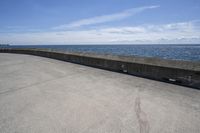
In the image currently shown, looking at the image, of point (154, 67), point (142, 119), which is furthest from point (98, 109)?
point (154, 67)

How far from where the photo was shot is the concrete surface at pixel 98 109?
3043 millimetres

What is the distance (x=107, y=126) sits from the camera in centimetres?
308

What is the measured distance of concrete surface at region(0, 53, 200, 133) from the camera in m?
3.04

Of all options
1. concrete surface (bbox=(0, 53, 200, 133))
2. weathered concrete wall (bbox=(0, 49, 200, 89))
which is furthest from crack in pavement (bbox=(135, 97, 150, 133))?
weathered concrete wall (bbox=(0, 49, 200, 89))

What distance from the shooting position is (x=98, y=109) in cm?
389

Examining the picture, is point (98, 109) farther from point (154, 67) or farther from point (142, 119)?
point (154, 67)

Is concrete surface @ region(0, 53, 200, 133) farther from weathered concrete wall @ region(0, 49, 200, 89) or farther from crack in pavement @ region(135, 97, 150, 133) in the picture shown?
weathered concrete wall @ region(0, 49, 200, 89)

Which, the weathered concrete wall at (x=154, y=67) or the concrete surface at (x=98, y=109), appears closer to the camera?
the concrete surface at (x=98, y=109)

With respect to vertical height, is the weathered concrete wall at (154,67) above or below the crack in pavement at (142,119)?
above

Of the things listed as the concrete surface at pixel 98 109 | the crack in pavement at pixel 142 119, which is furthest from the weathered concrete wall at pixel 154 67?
the crack in pavement at pixel 142 119

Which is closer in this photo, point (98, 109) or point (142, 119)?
point (142, 119)

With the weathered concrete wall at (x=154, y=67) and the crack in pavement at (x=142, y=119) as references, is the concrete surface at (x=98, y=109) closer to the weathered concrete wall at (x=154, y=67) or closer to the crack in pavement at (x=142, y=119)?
the crack in pavement at (x=142, y=119)

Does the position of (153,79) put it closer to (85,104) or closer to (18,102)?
(85,104)

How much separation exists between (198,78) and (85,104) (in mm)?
4631
